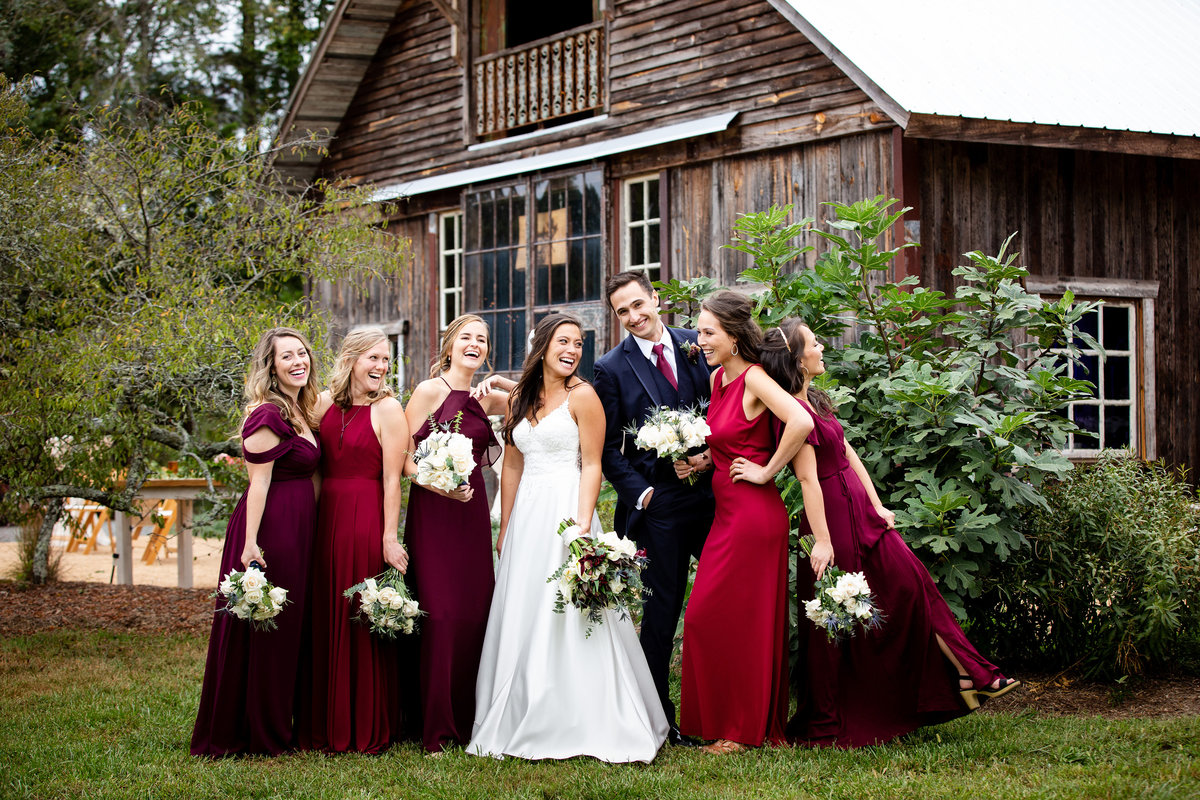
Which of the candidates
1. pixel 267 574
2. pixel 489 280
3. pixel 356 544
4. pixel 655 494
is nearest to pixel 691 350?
pixel 655 494

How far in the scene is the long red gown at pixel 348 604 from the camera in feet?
16.5

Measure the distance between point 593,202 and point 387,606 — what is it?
296 inches

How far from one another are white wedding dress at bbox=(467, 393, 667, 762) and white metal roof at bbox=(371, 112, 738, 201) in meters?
5.61

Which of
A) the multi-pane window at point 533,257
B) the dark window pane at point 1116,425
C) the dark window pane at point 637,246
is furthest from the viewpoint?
the multi-pane window at point 533,257

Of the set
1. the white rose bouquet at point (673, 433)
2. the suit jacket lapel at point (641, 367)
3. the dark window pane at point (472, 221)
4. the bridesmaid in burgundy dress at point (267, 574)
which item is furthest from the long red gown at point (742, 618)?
the dark window pane at point (472, 221)

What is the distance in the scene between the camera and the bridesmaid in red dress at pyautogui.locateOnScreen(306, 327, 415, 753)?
5047 millimetres

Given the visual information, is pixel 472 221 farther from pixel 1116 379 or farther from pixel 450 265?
pixel 1116 379

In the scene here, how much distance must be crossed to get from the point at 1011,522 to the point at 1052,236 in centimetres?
521

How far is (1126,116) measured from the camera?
9367 millimetres

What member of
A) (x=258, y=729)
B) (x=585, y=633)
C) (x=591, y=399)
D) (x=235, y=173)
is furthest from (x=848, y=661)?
(x=235, y=173)

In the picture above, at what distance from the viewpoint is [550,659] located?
493cm

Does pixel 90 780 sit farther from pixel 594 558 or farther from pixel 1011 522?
pixel 1011 522

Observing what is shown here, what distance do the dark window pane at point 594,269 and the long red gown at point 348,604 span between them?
660 cm

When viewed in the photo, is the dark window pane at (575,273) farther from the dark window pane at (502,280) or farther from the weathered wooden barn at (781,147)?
the dark window pane at (502,280)
